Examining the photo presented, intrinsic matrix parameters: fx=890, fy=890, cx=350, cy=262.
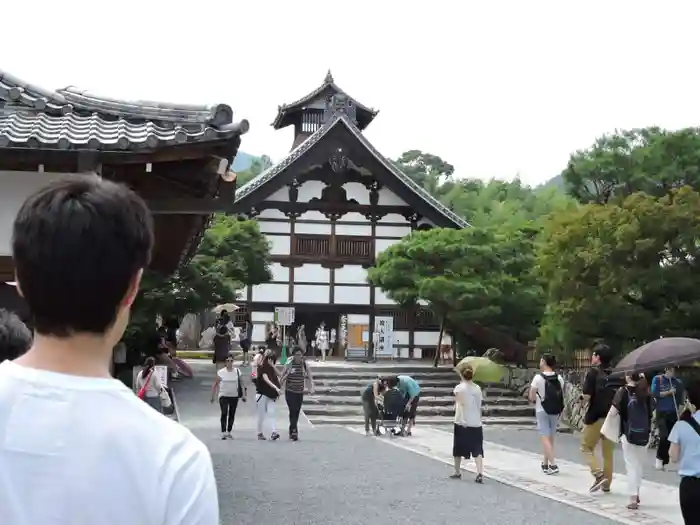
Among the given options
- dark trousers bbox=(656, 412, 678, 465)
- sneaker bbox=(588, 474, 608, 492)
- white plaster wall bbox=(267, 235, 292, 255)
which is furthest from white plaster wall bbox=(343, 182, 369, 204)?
sneaker bbox=(588, 474, 608, 492)

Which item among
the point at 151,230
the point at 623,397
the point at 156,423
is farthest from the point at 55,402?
the point at 623,397

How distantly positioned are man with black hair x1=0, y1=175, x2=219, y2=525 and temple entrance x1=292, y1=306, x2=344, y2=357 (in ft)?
97.9

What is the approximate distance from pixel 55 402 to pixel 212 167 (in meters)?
5.49

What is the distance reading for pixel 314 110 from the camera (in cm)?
3688

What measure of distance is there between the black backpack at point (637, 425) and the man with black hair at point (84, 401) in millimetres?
8198

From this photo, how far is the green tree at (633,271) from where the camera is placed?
54.0 feet

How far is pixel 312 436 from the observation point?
16.6 metres

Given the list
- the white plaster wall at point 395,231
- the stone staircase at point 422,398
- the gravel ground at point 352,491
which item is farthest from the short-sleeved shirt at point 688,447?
the white plaster wall at point 395,231

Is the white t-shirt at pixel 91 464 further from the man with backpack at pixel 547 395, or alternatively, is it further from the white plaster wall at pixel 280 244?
the white plaster wall at pixel 280 244

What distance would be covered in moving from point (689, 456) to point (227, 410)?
33.9ft

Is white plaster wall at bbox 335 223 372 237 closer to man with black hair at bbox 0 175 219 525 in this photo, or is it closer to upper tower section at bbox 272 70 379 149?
upper tower section at bbox 272 70 379 149

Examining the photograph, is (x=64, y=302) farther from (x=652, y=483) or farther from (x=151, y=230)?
Result: (x=652, y=483)

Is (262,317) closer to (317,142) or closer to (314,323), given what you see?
(314,323)

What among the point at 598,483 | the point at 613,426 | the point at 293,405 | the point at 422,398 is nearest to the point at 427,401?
the point at 422,398
